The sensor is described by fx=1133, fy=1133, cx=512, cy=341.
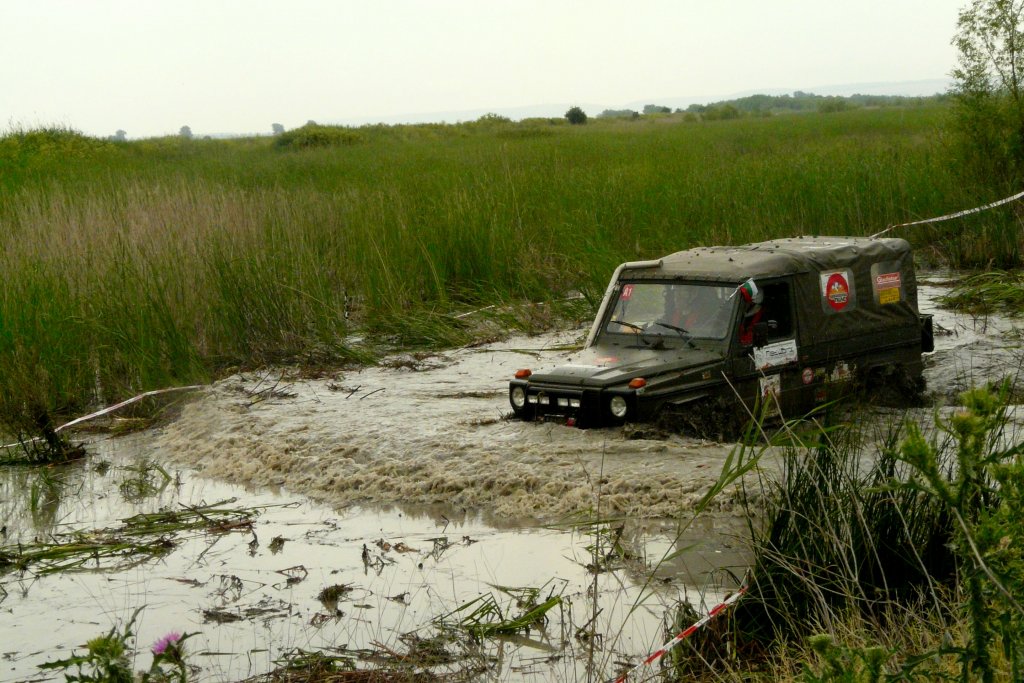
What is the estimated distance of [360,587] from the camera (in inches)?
225

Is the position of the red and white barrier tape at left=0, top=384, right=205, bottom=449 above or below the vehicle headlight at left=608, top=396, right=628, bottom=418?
below

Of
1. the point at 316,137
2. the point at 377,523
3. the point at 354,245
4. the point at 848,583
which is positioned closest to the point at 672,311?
the point at 377,523

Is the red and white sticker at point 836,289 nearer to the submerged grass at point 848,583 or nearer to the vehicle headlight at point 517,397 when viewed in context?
the vehicle headlight at point 517,397

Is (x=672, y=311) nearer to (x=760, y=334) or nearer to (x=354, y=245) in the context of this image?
(x=760, y=334)

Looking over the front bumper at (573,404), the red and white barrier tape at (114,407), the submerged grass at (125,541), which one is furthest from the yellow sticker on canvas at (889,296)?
the red and white barrier tape at (114,407)

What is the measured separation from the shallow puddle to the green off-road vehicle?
4.31 ft

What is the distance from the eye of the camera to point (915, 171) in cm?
1738

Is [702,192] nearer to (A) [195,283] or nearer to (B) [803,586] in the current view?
(A) [195,283]

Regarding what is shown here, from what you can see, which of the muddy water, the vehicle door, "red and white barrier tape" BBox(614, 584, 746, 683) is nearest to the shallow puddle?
the muddy water

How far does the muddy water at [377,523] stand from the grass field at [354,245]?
1440 mm

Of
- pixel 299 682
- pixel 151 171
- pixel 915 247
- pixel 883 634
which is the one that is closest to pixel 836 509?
pixel 883 634

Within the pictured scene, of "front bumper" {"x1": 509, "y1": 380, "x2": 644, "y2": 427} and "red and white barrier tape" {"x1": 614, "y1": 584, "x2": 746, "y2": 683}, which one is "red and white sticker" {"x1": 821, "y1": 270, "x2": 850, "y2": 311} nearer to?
"front bumper" {"x1": 509, "y1": 380, "x2": 644, "y2": 427}

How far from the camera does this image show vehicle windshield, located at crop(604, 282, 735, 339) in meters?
8.05

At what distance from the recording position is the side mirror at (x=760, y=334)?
7883 mm
